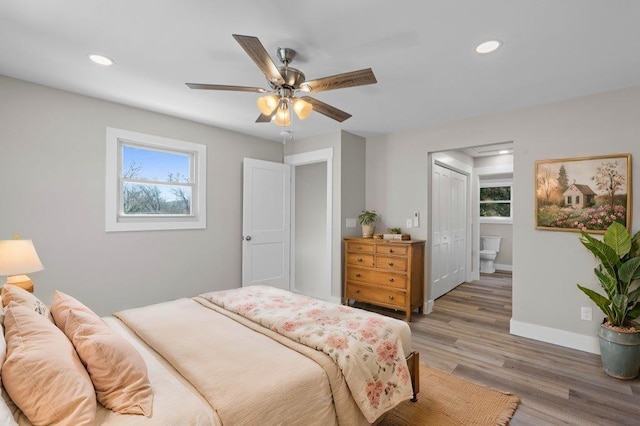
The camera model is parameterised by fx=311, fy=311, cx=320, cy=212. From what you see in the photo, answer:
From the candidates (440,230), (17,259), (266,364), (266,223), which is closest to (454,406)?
(266,364)

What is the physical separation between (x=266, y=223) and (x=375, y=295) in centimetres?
180

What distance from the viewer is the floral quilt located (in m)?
1.56

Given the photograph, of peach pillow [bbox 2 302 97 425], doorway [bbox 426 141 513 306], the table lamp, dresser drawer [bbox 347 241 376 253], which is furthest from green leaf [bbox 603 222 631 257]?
the table lamp

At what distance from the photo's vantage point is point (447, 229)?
16.0 feet

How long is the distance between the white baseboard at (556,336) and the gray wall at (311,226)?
2.59m

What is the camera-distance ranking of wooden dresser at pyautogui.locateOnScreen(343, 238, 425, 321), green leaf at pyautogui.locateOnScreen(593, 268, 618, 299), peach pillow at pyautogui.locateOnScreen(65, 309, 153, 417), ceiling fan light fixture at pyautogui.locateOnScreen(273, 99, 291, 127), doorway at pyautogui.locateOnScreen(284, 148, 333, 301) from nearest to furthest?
peach pillow at pyautogui.locateOnScreen(65, 309, 153, 417) → ceiling fan light fixture at pyautogui.locateOnScreen(273, 99, 291, 127) → green leaf at pyautogui.locateOnScreen(593, 268, 618, 299) → wooden dresser at pyautogui.locateOnScreen(343, 238, 425, 321) → doorway at pyautogui.locateOnScreen(284, 148, 333, 301)

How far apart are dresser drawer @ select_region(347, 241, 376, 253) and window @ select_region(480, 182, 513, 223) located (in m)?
4.42

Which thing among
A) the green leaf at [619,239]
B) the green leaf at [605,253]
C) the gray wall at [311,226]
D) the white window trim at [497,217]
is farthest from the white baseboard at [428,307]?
the white window trim at [497,217]

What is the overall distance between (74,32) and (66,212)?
5.56 ft

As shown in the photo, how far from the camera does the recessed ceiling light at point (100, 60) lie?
2.28 meters

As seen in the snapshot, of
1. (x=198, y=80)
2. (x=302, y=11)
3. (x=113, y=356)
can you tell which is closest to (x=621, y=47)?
(x=302, y=11)

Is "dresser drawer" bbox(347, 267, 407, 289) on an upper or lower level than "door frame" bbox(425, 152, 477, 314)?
lower

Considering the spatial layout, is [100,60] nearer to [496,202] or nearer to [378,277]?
[378,277]

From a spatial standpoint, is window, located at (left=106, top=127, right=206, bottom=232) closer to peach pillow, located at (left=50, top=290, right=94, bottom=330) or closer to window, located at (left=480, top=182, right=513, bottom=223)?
peach pillow, located at (left=50, top=290, right=94, bottom=330)
